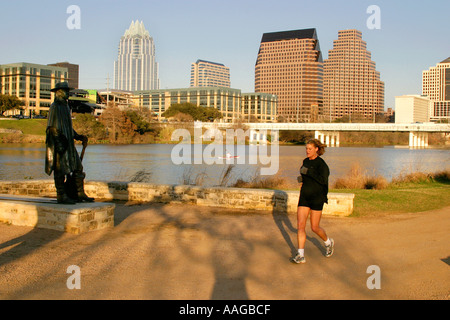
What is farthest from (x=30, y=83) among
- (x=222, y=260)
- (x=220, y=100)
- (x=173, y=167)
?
(x=222, y=260)

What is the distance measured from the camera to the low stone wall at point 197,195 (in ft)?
35.6

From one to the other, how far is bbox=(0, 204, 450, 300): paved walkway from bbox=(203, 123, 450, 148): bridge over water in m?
78.5

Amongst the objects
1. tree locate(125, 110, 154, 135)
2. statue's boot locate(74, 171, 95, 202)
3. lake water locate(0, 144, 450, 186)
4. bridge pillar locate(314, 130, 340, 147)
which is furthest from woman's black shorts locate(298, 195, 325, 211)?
bridge pillar locate(314, 130, 340, 147)

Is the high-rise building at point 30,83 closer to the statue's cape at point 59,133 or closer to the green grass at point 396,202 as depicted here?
the green grass at point 396,202

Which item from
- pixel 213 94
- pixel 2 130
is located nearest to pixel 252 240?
pixel 2 130

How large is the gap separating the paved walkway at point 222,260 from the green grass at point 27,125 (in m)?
73.2

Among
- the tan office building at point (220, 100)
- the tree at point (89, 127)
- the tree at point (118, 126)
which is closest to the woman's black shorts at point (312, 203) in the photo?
the tree at point (89, 127)

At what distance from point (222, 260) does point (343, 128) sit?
283 ft

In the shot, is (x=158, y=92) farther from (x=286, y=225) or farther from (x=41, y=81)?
(x=286, y=225)

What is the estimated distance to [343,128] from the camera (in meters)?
88.9

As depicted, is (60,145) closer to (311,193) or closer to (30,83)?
(311,193)

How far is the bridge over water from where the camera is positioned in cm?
8275

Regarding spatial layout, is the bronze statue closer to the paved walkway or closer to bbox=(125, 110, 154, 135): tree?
the paved walkway
